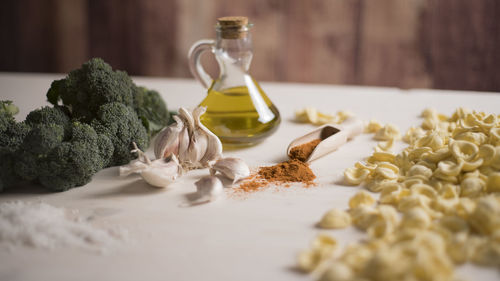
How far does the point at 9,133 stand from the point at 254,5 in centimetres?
197

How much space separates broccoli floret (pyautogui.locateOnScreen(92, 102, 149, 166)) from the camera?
1314 mm

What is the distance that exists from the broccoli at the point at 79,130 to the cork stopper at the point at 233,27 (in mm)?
304

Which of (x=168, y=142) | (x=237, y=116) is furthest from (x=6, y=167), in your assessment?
(x=237, y=116)

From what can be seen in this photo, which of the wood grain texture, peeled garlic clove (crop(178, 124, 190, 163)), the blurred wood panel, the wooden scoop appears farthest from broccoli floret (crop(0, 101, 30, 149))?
the wood grain texture

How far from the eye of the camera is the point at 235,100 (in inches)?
56.4

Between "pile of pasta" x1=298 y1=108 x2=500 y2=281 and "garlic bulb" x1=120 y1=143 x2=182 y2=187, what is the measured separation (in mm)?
395

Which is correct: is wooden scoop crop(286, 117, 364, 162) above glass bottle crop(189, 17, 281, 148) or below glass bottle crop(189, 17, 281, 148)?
below

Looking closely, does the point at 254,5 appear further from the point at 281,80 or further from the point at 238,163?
the point at 238,163

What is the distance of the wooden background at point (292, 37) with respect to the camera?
9.41ft

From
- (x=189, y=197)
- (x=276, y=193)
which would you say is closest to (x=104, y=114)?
(x=189, y=197)

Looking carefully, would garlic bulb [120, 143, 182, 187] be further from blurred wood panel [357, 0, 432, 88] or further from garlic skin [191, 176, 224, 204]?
blurred wood panel [357, 0, 432, 88]

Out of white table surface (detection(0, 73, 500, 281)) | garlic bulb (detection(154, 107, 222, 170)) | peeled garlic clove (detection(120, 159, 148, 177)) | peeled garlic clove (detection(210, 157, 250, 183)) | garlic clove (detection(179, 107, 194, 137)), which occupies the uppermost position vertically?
garlic clove (detection(179, 107, 194, 137))

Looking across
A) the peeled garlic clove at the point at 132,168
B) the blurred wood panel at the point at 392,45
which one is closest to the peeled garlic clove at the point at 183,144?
the peeled garlic clove at the point at 132,168

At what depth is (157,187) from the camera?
4.05 feet
